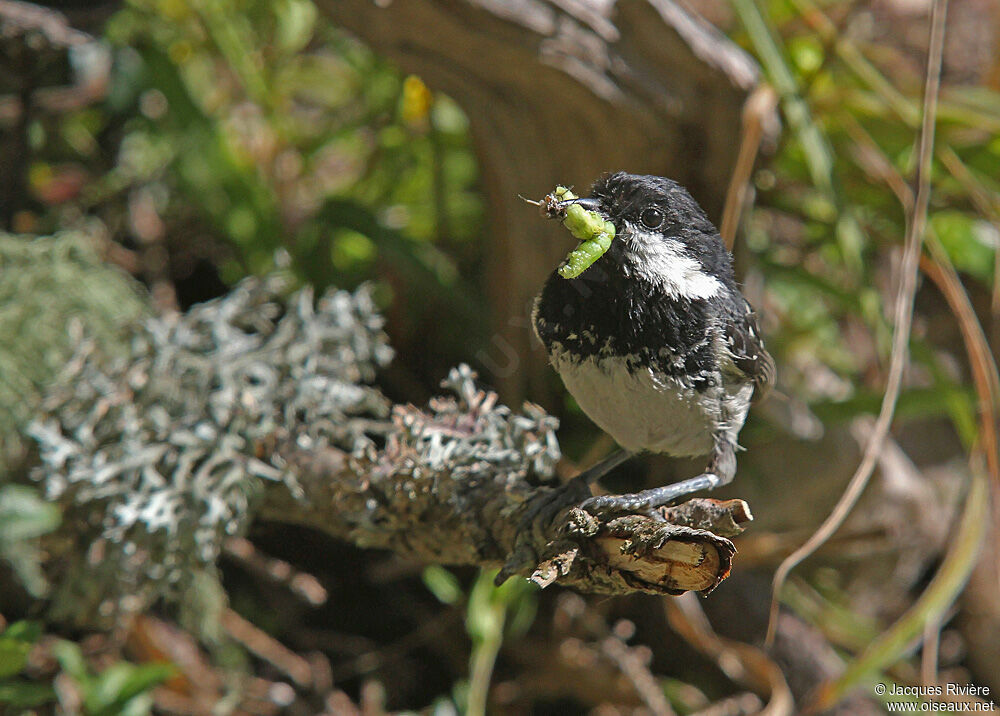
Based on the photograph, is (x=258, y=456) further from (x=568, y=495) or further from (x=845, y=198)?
(x=845, y=198)

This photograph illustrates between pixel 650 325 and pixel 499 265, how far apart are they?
98 centimetres

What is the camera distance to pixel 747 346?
1159 mm

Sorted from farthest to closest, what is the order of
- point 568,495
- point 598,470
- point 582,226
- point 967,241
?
point 967,241
point 598,470
point 568,495
point 582,226

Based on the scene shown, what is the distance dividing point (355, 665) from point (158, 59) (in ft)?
5.04

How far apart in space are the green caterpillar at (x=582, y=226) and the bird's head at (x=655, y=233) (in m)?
0.03

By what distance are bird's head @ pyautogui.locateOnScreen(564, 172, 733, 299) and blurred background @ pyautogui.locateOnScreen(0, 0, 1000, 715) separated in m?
0.70

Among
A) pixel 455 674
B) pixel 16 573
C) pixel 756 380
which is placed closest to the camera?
pixel 756 380

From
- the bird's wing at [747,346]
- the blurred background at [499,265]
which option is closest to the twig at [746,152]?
the blurred background at [499,265]

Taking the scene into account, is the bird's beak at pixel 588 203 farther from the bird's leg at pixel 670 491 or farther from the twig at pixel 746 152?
the twig at pixel 746 152

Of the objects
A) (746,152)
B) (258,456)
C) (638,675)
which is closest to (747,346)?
(746,152)

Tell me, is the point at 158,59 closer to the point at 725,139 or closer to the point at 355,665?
the point at 725,139

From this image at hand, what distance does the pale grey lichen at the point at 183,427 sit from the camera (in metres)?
1.41

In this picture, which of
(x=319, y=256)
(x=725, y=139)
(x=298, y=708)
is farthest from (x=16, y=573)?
(x=725, y=139)

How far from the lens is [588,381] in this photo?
1107 millimetres
